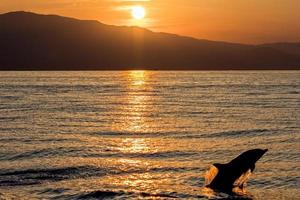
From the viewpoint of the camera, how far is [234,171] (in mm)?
25844

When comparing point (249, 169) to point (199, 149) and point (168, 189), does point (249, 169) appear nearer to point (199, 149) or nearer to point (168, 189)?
point (168, 189)

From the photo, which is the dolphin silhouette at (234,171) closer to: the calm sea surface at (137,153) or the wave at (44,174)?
the calm sea surface at (137,153)

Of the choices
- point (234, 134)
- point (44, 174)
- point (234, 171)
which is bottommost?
point (44, 174)

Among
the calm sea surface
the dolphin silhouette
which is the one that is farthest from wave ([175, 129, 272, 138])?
the dolphin silhouette

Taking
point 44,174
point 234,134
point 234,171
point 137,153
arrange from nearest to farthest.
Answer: point 234,171 < point 44,174 < point 137,153 < point 234,134

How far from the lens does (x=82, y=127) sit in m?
51.9

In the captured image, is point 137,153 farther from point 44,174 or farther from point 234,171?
point 234,171

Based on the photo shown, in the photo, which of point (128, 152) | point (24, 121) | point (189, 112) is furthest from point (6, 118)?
point (128, 152)

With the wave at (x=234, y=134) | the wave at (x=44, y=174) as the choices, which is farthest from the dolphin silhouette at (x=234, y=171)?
the wave at (x=234, y=134)

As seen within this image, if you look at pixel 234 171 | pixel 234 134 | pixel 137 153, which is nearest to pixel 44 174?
pixel 137 153

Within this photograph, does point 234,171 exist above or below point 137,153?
above

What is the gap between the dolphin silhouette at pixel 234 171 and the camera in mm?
25625

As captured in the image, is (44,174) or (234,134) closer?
(44,174)

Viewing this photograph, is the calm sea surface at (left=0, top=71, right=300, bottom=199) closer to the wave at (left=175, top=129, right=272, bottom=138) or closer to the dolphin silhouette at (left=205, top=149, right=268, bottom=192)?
the wave at (left=175, top=129, right=272, bottom=138)
